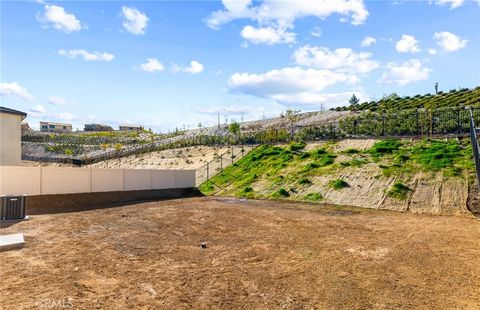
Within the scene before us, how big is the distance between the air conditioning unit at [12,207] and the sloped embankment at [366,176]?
48.0 ft

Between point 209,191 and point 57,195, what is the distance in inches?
476

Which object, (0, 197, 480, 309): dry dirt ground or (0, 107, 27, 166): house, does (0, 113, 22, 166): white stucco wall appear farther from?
(0, 197, 480, 309): dry dirt ground

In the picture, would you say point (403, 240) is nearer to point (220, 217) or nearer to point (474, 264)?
point (474, 264)

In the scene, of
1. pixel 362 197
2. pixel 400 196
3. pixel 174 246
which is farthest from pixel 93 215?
pixel 400 196

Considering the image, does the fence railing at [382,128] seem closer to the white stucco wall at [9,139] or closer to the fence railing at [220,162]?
the fence railing at [220,162]

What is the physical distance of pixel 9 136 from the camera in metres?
23.7

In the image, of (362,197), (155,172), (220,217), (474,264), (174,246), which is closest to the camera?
(474,264)

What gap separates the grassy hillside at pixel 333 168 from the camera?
65.7ft

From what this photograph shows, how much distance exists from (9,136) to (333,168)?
24548mm

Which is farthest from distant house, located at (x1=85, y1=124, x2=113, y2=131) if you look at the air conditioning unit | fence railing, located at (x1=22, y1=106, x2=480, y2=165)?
the air conditioning unit

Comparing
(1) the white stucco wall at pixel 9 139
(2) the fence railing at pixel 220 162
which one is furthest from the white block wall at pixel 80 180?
(1) the white stucco wall at pixel 9 139

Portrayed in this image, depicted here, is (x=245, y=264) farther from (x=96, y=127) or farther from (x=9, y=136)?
(x=96, y=127)

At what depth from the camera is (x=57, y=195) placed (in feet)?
66.1

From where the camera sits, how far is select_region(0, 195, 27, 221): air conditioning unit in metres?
13.6
